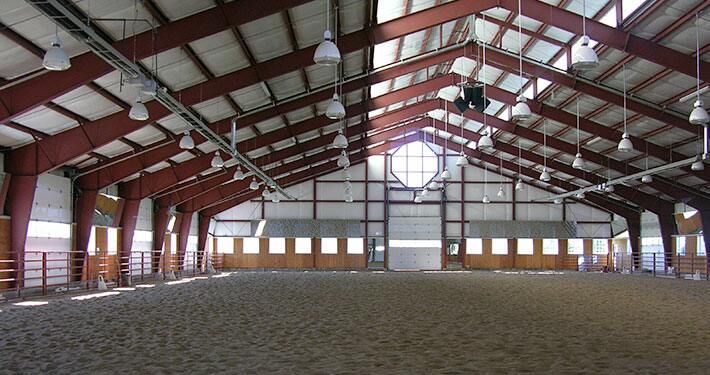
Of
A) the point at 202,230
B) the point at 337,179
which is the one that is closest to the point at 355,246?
the point at 337,179

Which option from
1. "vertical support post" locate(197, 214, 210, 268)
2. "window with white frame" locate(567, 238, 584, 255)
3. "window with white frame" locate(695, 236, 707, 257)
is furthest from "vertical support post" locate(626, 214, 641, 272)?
"vertical support post" locate(197, 214, 210, 268)

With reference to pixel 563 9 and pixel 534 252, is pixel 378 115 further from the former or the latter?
pixel 534 252

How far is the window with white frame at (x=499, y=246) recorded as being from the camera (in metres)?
44.9

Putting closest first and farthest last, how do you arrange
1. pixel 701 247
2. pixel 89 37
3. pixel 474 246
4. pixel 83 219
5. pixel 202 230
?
pixel 89 37 < pixel 83 219 < pixel 701 247 < pixel 202 230 < pixel 474 246

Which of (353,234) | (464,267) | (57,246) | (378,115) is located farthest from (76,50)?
(464,267)

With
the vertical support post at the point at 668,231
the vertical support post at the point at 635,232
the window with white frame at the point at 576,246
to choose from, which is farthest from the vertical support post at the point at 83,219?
the window with white frame at the point at 576,246

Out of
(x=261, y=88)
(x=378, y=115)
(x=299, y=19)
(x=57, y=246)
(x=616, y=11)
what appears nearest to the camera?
(x=299, y=19)

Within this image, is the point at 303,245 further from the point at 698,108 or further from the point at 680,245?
the point at 698,108

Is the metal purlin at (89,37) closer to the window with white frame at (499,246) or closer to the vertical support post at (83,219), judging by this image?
the vertical support post at (83,219)

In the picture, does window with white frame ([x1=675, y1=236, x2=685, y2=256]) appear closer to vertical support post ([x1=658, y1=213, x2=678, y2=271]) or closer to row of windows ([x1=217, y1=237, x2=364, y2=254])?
vertical support post ([x1=658, y1=213, x2=678, y2=271])

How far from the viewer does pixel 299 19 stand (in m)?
16.4

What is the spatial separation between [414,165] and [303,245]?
9.28 m

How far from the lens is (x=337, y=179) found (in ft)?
145

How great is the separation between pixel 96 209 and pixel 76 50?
1373 cm
